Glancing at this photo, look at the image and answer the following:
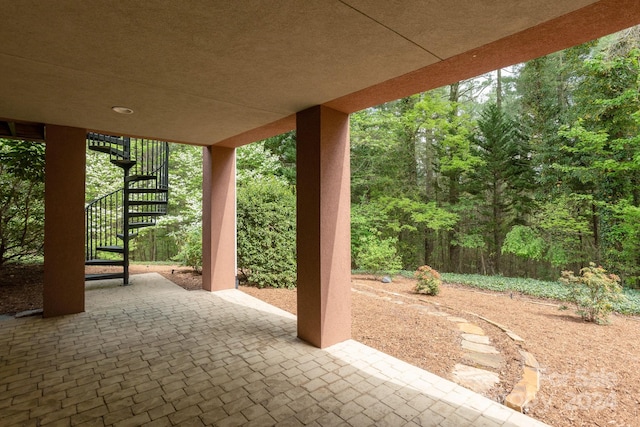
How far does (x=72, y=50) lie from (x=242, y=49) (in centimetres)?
122

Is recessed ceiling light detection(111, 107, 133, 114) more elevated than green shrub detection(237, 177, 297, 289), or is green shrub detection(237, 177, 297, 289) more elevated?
recessed ceiling light detection(111, 107, 133, 114)

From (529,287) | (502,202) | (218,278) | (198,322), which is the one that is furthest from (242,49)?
(502,202)

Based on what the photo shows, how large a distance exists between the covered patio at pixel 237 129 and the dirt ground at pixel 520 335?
496 mm

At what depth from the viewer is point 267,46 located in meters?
1.99

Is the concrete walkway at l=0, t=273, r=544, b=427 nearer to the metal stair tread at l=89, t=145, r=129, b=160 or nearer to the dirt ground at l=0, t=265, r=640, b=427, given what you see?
the dirt ground at l=0, t=265, r=640, b=427

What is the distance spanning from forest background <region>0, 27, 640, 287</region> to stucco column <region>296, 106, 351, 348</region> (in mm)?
2762

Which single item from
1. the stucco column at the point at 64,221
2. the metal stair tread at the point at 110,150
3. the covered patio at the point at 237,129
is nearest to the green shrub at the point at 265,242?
the covered patio at the point at 237,129

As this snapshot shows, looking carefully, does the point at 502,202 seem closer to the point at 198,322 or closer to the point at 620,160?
the point at 620,160

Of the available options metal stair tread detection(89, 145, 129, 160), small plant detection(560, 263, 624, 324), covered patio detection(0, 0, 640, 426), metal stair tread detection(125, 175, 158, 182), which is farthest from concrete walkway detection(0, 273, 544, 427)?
small plant detection(560, 263, 624, 324)

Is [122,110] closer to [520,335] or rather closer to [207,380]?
[207,380]

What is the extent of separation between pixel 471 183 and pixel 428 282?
6.37 m

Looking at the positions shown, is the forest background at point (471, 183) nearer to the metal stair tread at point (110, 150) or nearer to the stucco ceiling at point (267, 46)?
the metal stair tread at point (110, 150)

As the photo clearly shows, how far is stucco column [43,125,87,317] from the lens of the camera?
13.2ft

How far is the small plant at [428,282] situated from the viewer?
5844 mm
